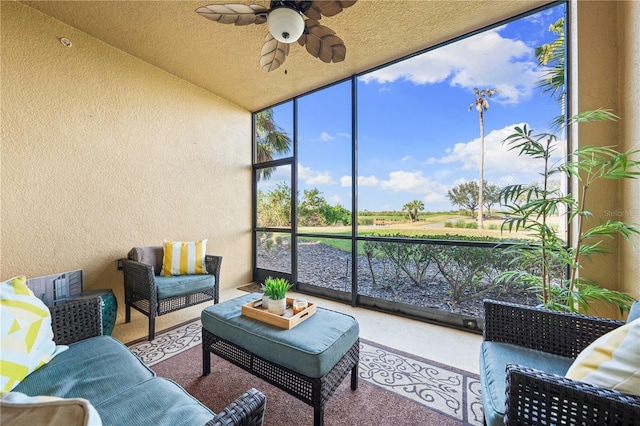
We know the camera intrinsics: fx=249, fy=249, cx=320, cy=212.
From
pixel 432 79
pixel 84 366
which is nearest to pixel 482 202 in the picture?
pixel 432 79

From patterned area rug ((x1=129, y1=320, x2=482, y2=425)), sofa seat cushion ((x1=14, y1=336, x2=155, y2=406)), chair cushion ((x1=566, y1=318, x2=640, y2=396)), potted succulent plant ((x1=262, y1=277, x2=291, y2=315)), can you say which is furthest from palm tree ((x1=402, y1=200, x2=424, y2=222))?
sofa seat cushion ((x1=14, y1=336, x2=155, y2=406))

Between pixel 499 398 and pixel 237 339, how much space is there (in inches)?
55.9

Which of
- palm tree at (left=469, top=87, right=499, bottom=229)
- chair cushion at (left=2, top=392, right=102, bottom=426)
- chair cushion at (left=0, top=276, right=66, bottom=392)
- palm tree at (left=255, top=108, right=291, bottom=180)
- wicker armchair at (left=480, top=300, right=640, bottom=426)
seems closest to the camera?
chair cushion at (left=2, top=392, right=102, bottom=426)

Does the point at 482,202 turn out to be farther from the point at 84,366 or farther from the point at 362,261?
the point at 84,366

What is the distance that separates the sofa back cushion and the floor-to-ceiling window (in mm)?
1693

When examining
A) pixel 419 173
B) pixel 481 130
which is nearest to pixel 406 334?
pixel 419 173

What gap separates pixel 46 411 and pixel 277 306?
1257mm

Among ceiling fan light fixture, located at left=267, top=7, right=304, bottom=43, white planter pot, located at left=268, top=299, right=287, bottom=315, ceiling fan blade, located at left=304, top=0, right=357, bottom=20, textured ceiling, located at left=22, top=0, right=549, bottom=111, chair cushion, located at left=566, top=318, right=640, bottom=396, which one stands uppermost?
textured ceiling, located at left=22, top=0, right=549, bottom=111

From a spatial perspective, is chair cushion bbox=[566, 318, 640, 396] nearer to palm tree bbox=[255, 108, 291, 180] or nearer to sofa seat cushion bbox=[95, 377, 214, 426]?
sofa seat cushion bbox=[95, 377, 214, 426]

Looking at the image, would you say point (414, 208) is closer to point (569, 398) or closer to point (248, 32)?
point (569, 398)

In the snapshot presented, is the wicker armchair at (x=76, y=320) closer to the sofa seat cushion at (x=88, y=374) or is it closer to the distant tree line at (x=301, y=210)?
the sofa seat cushion at (x=88, y=374)

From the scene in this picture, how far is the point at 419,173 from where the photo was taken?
2846 millimetres

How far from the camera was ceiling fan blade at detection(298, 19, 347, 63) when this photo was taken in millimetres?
1644

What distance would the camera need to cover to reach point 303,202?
3.86 meters
